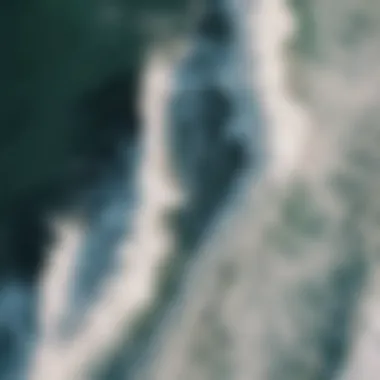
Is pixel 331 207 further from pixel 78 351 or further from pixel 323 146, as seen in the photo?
pixel 78 351

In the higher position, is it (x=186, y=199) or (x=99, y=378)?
(x=186, y=199)

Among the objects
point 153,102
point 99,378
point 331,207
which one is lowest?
point 99,378

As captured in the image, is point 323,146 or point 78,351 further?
point 323,146

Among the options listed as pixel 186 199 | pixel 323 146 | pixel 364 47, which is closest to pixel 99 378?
pixel 186 199

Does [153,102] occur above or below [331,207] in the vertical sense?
above

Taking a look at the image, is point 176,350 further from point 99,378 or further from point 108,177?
point 108,177

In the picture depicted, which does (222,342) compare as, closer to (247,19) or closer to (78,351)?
(78,351)

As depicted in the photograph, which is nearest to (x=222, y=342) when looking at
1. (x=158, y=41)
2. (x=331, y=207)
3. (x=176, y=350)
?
(x=176, y=350)

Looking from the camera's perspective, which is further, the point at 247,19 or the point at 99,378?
the point at 247,19
